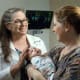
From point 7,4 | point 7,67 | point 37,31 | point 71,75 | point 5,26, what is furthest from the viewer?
point 37,31

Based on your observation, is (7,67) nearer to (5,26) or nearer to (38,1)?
(5,26)

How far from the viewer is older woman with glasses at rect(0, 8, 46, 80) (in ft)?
5.77

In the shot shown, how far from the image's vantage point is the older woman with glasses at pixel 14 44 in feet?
5.77

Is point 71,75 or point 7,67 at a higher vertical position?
point 71,75

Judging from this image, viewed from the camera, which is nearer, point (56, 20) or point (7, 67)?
point (56, 20)

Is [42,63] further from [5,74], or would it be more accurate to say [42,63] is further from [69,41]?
[5,74]

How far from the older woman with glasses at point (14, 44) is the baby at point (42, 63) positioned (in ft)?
0.23

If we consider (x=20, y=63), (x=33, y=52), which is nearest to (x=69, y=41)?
(x=33, y=52)

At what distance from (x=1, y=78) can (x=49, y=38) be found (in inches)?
55.0

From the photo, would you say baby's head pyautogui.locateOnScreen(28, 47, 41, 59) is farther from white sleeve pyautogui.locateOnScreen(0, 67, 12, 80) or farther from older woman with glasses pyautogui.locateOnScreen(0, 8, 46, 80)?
white sleeve pyautogui.locateOnScreen(0, 67, 12, 80)

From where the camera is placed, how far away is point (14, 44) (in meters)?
1.87

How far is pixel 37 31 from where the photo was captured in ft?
9.51

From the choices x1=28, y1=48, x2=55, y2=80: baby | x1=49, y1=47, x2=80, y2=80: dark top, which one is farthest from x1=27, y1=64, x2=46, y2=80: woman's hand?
x1=49, y1=47, x2=80, y2=80: dark top


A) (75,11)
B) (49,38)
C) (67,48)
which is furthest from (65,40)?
(49,38)
